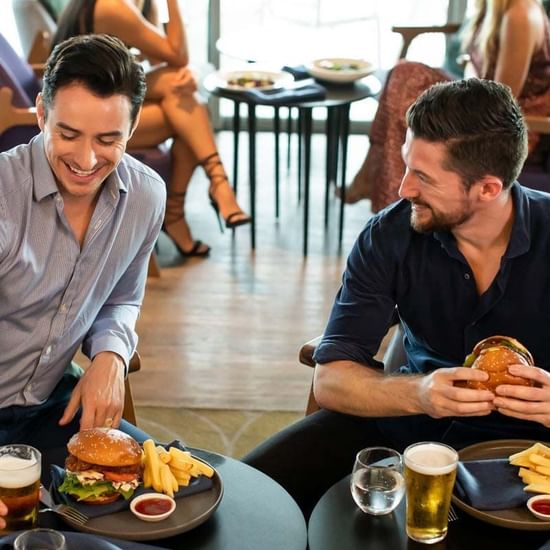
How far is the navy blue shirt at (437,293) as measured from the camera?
216 cm

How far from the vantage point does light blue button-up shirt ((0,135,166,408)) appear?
2.11 m

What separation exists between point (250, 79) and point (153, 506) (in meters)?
3.14

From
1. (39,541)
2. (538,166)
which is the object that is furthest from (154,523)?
(538,166)

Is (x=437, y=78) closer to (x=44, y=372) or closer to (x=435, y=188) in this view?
(x=435, y=188)

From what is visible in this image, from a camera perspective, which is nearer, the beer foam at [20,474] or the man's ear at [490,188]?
the beer foam at [20,474]

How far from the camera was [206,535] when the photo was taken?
5.63ft

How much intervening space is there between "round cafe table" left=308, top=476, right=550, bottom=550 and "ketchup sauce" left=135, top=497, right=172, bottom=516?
227 millimetres

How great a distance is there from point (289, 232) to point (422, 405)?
3146mm

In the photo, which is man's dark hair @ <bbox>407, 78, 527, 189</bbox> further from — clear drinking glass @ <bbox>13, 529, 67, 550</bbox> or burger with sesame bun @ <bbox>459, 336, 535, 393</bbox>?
clear drinking glass @ <bbox>13, 529, 67, 550</bbox>

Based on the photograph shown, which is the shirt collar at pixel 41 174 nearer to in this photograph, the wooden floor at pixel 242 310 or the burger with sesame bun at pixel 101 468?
the burger with sesame bun at pixel 101 468

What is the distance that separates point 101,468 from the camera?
1744mm

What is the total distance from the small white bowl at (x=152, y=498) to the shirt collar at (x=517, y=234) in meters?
0.78

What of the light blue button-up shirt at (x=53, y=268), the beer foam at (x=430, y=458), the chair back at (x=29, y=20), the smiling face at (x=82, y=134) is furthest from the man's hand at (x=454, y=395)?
the chair back at (x=29, y=20)

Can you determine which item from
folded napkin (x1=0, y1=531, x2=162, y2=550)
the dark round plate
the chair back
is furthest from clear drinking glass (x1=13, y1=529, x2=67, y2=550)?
the chair back
